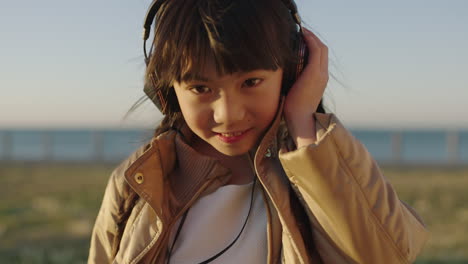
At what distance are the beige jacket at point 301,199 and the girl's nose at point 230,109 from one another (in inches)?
5.1

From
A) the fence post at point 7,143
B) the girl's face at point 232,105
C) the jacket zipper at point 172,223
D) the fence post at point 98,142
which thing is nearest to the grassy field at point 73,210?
the jacket zipper at point 172,223

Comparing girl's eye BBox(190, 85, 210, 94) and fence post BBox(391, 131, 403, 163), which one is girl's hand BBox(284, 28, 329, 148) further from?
fence post BBox(391, 131, 403, 163)

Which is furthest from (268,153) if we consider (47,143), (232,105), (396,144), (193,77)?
(47,143)

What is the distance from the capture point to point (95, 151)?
838 inches

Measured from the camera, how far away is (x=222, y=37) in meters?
1.97

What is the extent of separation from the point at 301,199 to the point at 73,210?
5.80m

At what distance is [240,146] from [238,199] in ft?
0.64

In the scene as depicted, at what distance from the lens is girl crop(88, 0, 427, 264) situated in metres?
1.85

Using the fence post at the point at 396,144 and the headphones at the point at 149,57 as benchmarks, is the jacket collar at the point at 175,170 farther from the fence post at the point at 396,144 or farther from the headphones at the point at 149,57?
the fence post at the point at 396,144

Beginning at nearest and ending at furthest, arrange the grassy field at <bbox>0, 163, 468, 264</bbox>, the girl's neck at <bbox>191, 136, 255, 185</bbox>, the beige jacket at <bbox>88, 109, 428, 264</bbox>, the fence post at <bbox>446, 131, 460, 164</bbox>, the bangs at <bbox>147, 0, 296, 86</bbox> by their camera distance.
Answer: the beige jacket at <bbox>88, 109, 428, 264</bbox> → the bangs at <bbox>147, 0, 296, 86</bbox> → the girl's neck at <bbox>191, 136, 255, 185</bbox> → the grassy field at <bbox>0, 163, 468, 264</bbox> → the fence post at <bbox>446, 131, 460, 164</bbox>

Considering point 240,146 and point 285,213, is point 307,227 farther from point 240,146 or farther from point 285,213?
point 240,146

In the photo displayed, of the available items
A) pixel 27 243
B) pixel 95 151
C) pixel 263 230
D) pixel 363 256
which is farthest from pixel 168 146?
pixel 95 151

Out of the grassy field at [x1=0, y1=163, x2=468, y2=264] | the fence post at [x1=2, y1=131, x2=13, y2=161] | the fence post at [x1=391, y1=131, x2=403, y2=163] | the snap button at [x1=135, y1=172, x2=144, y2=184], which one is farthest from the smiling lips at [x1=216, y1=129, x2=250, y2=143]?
the fence post at [x1=2, y1=131, x2=13, y2=161]

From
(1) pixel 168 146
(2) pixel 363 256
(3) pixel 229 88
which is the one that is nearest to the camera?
(2) pixel 363 256
